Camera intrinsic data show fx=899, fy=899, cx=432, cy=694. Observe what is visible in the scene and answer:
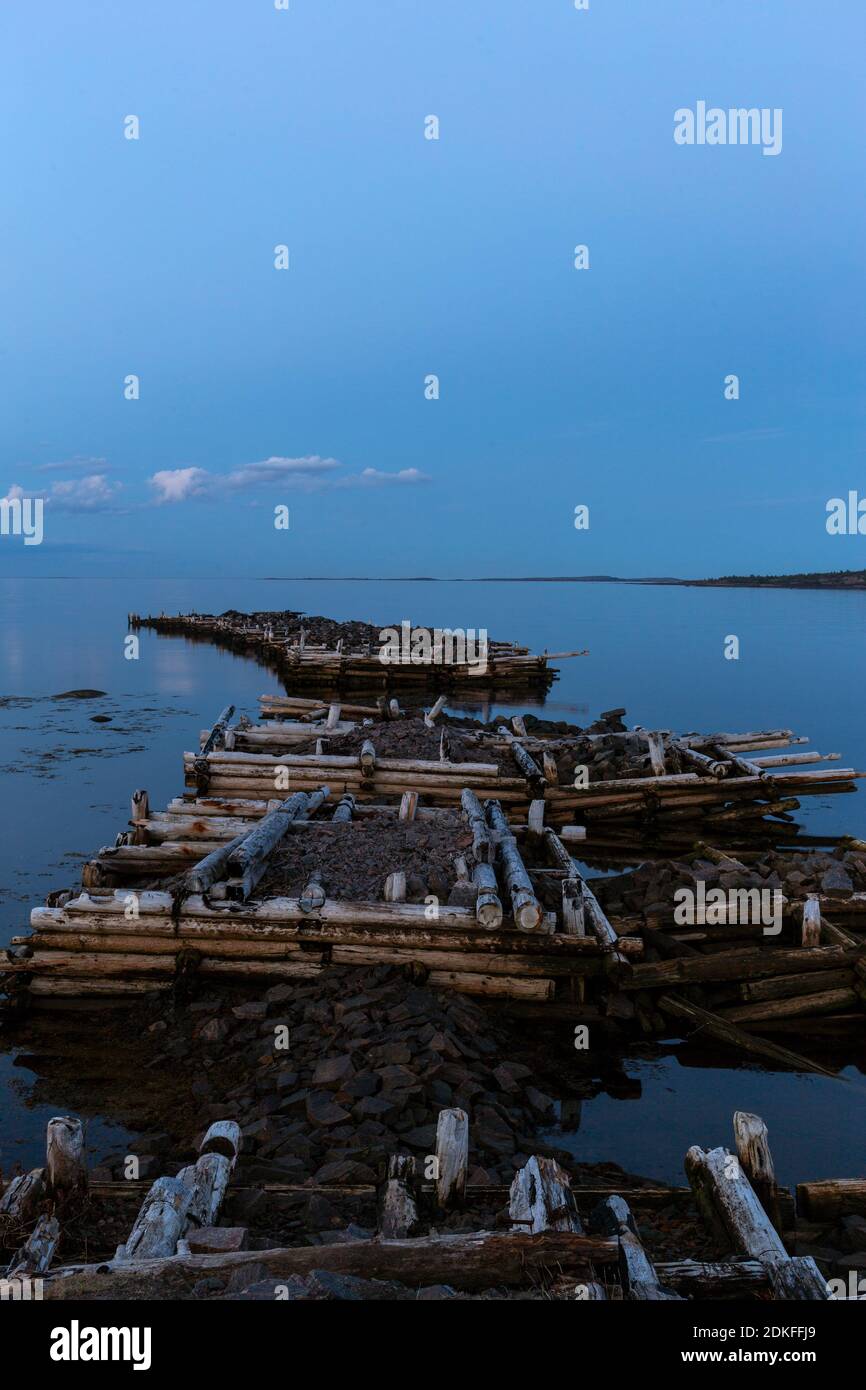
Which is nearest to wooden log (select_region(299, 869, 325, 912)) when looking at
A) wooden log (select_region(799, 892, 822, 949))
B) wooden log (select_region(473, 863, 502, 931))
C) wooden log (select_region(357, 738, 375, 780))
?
wooden log (select_region(473, 863, 502, 931))

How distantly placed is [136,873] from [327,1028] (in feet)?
17.4

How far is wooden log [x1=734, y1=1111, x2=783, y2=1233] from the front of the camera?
228 inches

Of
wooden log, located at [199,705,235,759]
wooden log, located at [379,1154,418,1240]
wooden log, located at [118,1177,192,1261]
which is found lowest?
wooden log, located at [379,1154,418,1240]

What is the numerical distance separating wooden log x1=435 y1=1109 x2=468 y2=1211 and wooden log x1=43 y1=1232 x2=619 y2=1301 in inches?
28.5

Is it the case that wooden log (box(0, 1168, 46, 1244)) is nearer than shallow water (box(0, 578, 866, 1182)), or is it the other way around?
wooden log (box(0, 1168, 46, 1244))

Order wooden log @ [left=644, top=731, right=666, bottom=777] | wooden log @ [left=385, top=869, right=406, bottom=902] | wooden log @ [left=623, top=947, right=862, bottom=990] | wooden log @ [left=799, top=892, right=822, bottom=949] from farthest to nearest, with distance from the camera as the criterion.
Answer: wooden log @ [left=644, top=731, right=666, bottom=777] → wooden log @ [left=799, top=892, right=822, bottom=949] → wooden log @ [left=623, top=947, right=862, bottom=990] → wooden log @ [left=385, top=869, right=406, bottom=902]

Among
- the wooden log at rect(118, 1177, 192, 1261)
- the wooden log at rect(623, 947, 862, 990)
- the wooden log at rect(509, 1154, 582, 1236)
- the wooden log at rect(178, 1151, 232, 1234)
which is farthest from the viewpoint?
the wooden log at rect(623, 947, 862, 990)

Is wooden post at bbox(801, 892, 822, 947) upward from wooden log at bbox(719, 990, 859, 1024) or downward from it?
upward

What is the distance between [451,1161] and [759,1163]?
2.02m

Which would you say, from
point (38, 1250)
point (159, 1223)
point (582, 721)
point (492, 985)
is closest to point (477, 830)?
point (492, 985)

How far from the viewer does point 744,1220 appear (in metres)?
5.39

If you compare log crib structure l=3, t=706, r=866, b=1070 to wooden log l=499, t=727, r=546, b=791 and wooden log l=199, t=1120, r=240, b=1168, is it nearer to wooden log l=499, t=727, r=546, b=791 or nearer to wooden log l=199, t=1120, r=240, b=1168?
wooden log l=199, t=1120, r=240, b=1168

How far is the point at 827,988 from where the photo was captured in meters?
11.0

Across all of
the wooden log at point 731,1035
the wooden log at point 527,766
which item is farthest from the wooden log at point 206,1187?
the wooden log at point 527,766
